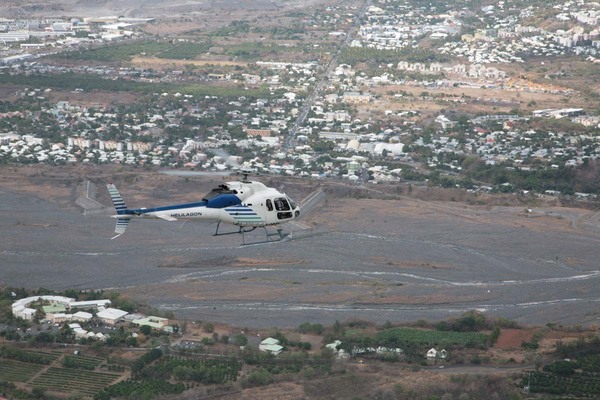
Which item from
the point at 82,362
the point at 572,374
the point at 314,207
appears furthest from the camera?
the point at 314,207

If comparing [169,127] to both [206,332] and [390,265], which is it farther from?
[206,332]

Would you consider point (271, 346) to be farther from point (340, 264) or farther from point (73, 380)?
point (340, 264)

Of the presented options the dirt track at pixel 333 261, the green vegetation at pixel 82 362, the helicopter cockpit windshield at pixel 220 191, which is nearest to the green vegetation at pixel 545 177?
the dirt track at pixel 333 261

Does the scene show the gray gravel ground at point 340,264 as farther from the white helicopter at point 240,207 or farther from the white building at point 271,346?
the white helicopter at point 240,207

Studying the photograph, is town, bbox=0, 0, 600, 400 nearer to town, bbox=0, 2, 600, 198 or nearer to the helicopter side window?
town, bbox=0, 2, 600, 198

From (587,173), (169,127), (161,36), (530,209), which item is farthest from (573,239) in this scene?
(161,36)

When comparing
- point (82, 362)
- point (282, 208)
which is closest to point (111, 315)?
point (82, 362)

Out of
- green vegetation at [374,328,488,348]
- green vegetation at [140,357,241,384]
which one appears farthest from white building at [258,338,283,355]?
green vegetation at [374,328,488,348]
